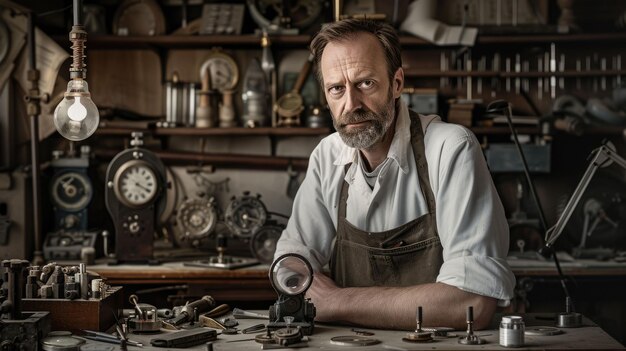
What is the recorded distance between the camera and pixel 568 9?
605cm

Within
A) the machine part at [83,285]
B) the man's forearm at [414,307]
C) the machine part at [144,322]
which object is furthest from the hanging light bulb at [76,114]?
the man's forearm at [414,307]

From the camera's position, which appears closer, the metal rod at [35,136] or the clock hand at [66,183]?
the metal rod at [35,136]

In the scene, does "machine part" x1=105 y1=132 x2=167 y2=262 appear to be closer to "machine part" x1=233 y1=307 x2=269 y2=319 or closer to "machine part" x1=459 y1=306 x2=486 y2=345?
"machine part" x1=233 y1=307 x2=269 y2=319

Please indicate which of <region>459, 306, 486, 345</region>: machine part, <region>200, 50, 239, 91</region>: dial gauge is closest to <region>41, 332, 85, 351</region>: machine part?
<region>459, 306, 486, 345</region>: machine part

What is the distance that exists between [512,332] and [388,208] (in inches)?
37.9

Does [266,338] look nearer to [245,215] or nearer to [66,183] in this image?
[245,215]

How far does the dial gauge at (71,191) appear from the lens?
5738 mm

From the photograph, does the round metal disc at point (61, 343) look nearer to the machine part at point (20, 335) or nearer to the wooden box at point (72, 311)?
the machine part at point (20, 335)

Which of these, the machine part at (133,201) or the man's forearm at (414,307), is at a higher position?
the machine part at (133,201)

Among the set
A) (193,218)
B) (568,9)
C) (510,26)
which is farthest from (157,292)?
(568,9)

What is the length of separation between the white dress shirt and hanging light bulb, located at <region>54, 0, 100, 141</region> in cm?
90

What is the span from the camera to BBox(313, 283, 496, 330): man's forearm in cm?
297

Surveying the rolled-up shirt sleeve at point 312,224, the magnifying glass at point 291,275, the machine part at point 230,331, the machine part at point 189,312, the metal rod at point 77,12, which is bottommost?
the machine part at point 230,331

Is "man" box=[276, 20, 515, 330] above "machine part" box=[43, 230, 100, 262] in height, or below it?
above
